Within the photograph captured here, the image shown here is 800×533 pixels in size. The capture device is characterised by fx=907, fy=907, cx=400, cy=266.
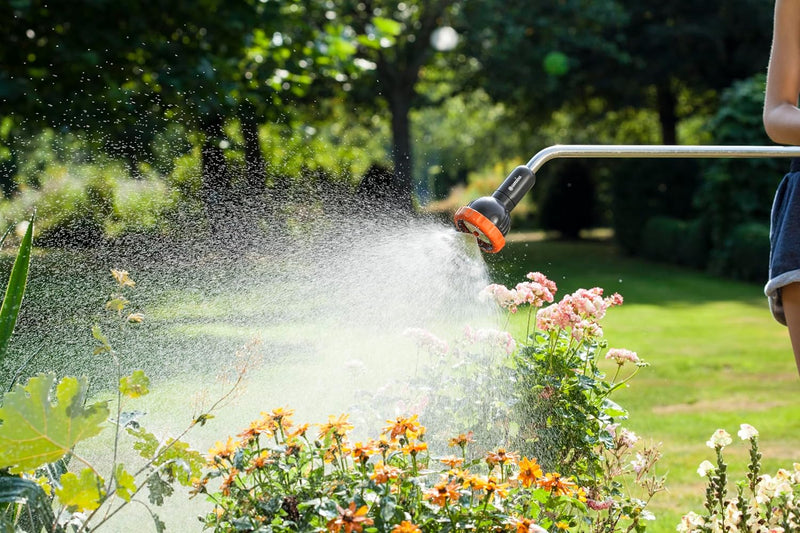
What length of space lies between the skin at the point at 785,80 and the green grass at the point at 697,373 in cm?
176

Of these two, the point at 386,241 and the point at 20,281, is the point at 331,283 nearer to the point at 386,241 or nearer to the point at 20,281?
the point at 386,241

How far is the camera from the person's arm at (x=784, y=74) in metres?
1.67

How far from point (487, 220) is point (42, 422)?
909 mm

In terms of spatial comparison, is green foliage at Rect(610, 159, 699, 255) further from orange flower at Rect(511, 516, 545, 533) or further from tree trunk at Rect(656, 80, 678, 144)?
orange flower at Rect(511, 516, 545, 533)

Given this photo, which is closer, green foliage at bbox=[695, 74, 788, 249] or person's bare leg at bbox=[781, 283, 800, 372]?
person's bare leg at bbox=[781, 283, 800, 372]

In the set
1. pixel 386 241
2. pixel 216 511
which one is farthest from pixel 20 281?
pixel 386 241

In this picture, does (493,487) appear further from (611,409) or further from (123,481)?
(611,409)

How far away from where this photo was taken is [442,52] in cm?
1580

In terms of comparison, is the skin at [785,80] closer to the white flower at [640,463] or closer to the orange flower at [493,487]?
the orange flower at [493,487]

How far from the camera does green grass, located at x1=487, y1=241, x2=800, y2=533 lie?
4.07 meters

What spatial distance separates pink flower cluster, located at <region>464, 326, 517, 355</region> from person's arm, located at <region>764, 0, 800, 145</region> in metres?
1.02

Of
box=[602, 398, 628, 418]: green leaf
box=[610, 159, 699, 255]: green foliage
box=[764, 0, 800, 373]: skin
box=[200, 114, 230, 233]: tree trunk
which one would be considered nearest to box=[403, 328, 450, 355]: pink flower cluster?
box=[602, 398, 628, 418]: green leaf

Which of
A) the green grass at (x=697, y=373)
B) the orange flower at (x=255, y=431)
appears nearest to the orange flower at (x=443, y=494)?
the orange flower at (x=255, y=431)

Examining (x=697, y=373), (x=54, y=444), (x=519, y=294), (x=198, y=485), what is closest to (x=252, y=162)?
(x=697, y=373)
